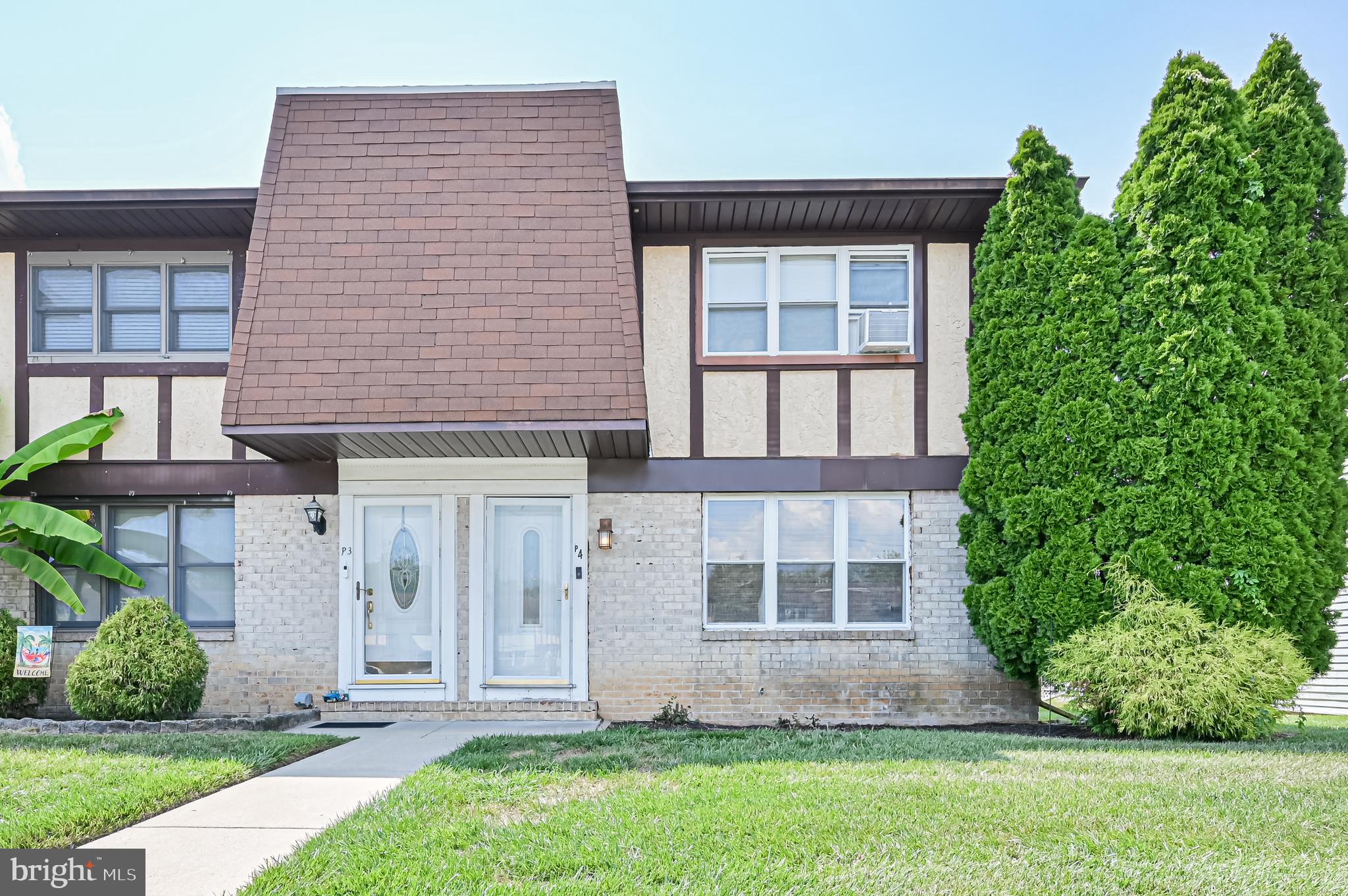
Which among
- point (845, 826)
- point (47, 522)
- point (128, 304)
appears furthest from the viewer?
point (128, 304)

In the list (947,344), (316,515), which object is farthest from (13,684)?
(947,344)

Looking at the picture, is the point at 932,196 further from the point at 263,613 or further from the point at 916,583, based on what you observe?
the point at 263,613

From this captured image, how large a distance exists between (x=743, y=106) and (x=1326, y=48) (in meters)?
7.05

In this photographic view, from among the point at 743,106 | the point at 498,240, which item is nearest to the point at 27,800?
the point at 498,240

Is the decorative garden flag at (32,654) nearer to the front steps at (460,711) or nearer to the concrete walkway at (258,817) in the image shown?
the front steps at (460,711)

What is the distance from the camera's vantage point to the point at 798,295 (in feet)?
32.8

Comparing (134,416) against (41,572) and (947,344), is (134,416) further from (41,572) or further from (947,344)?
(947,344)

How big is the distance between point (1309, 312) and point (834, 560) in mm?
5196

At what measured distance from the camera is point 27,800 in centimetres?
542

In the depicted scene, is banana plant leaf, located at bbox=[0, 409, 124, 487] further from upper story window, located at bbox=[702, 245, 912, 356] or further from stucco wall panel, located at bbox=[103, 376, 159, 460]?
upper story window, located at bbox=[702, 245, 912, 356]

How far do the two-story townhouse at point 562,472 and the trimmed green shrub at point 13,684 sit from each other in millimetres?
362

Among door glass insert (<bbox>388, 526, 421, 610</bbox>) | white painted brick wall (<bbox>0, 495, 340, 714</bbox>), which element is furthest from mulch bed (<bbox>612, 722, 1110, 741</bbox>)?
white painted brick wall (<bbox>0, 495, 340, 714</bbox>)

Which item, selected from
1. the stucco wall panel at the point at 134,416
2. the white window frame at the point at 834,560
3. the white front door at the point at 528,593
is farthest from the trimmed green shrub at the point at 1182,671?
the stucco wall panel at the point at 134,416

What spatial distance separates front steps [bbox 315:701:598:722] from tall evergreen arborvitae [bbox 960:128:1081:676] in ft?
14.9
